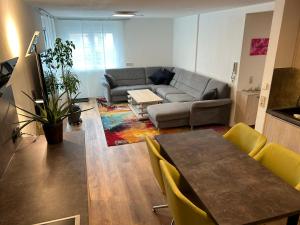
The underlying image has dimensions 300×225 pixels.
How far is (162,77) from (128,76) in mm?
1025

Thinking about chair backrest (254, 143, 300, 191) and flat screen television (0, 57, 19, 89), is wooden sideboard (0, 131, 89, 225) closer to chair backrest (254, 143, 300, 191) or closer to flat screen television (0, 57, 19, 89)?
flat screen television (0, 57, 19, 89)

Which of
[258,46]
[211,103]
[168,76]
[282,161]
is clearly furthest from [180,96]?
[282,161]

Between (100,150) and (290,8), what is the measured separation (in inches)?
127

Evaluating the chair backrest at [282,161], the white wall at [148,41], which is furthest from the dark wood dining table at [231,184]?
the white wall at [148,41]

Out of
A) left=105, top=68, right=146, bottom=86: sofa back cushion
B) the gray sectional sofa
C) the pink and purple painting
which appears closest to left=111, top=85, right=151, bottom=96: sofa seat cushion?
the gray sectional sofa

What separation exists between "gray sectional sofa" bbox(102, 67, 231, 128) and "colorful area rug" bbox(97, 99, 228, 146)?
0.17 metres

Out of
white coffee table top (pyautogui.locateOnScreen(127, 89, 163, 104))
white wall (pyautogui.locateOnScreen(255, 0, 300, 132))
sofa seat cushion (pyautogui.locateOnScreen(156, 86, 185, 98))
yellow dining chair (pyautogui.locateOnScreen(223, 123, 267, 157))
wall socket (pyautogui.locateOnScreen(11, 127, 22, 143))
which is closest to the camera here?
wall socket (pyautogui.locateOnScreen(11, 127, 22, 143))

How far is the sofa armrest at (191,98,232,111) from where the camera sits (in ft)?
13.6

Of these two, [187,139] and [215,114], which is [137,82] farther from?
[187,139]

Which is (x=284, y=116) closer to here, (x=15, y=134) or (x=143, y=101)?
(x=15, y=134)

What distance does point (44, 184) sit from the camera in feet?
4.51

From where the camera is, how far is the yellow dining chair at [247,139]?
7.01 feet

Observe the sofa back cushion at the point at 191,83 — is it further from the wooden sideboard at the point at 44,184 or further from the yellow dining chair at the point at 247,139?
the wooden sideboard at the point at 44,184

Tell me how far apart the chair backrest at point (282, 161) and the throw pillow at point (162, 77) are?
467 centimetres
